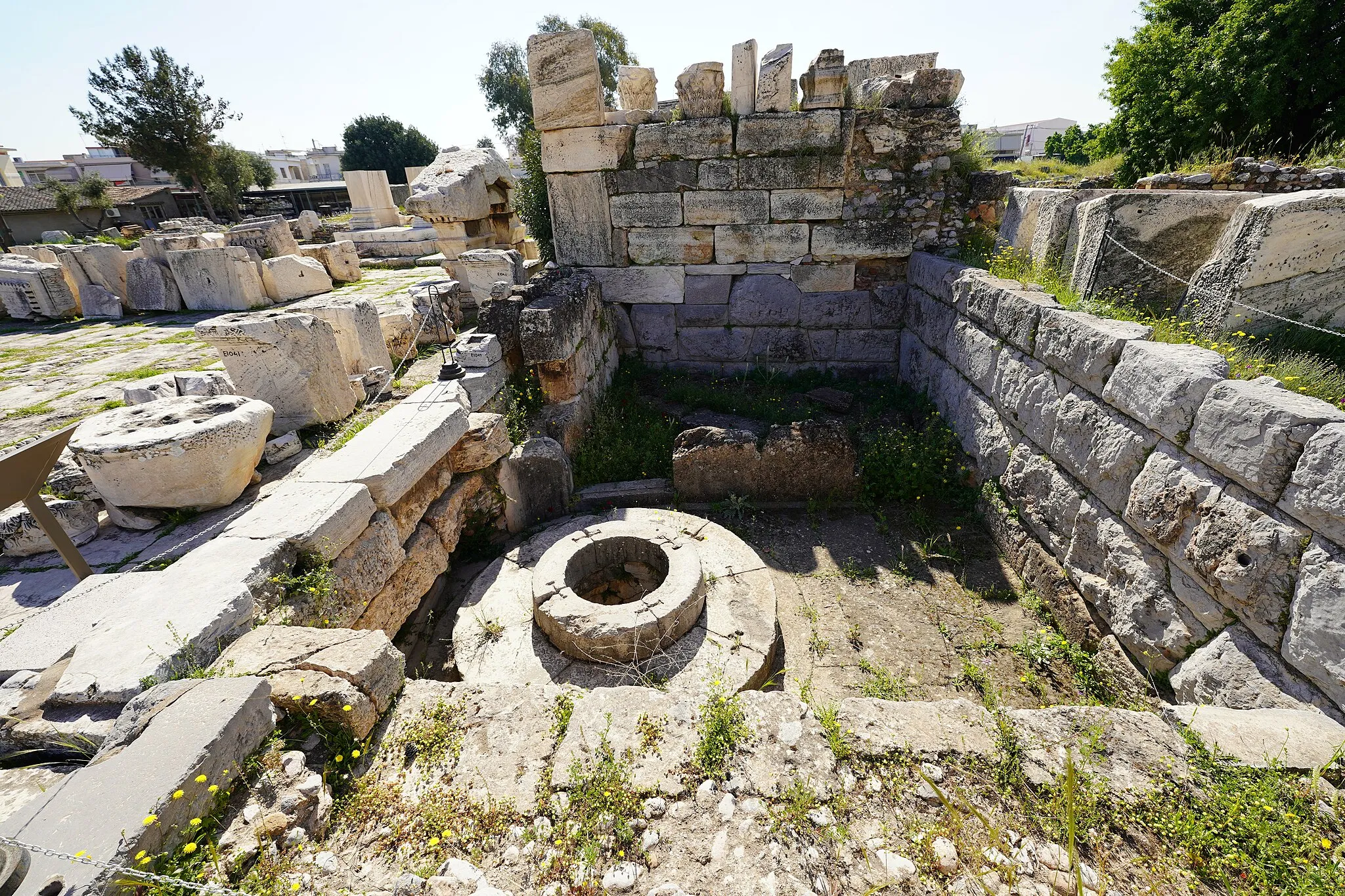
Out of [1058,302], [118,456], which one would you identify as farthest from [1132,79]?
[118,456]

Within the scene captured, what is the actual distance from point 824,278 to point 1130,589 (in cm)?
459

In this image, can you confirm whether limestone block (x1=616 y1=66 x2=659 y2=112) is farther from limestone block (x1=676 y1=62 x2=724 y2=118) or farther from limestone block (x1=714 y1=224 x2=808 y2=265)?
limestone block (x1=714 y1=224 x2=808 y2=265)

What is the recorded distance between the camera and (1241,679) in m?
2.52

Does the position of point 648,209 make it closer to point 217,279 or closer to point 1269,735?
point 1269,735

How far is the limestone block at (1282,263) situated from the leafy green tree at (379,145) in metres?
38.7

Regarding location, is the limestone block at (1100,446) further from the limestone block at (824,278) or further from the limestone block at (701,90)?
the limestone block at (701,90)

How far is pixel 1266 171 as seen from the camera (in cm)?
589

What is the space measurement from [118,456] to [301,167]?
62.8m

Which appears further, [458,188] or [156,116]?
[156,116]

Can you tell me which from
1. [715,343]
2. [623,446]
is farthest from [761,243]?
[623,446]

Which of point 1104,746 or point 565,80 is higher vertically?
point 565,80

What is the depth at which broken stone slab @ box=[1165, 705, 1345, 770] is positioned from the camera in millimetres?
2012

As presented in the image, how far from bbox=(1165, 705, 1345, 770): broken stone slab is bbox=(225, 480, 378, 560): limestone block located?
4.08 meters

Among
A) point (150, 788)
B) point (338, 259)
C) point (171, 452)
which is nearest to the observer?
point (150, 788)
